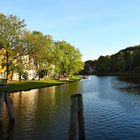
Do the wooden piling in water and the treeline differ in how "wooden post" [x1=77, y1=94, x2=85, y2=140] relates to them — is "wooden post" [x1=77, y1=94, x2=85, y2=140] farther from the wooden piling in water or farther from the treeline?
the treeline

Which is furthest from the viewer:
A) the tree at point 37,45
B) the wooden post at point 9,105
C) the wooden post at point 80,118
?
the tree at point 37,45

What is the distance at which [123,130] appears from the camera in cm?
2819

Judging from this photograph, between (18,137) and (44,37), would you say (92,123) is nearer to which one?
(18,137)

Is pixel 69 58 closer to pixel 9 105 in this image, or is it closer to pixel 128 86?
pixel 128 86

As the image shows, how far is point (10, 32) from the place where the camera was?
7744 cm

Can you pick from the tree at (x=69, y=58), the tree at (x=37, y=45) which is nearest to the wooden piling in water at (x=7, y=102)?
the tree at (x=37, y=45)

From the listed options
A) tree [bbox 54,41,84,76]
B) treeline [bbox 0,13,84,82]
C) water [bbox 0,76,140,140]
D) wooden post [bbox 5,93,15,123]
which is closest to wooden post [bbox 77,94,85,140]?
water [bbox 0,76,140,140]

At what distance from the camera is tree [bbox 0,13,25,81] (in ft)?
252

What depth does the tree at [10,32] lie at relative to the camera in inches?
3027

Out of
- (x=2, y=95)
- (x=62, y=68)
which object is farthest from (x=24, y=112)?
(x=62, y=68)

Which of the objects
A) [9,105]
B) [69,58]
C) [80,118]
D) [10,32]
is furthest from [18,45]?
[69,58]

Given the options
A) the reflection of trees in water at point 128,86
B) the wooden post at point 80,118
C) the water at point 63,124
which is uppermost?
the reflection of trees in water at point 128,86

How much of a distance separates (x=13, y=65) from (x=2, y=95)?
53315 millimetres

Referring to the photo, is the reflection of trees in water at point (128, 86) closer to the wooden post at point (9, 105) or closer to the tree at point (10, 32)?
the tree at point (10, 32)
